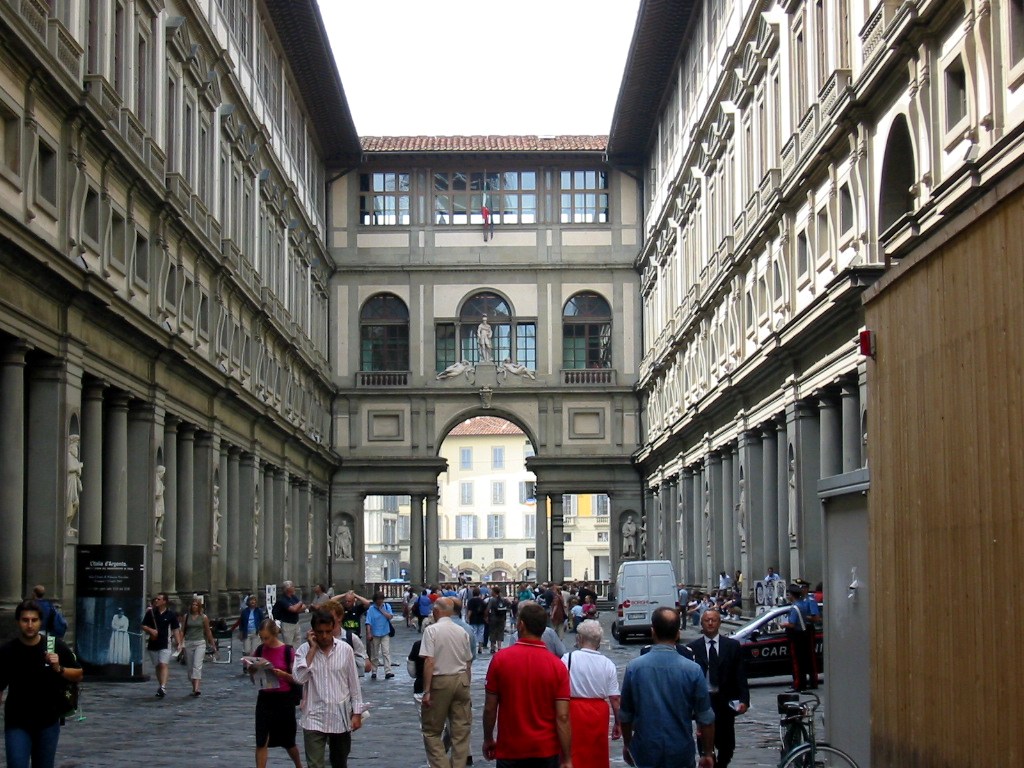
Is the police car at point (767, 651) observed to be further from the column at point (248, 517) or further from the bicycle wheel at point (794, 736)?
the column at point (248, 517)

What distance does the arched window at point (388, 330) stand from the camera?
73.6 meters

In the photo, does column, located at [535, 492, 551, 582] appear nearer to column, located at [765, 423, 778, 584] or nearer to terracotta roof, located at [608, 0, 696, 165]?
terracotta roof, located at [608, 0, 696, 165]

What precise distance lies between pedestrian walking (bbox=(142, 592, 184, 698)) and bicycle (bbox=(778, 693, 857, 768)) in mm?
16505

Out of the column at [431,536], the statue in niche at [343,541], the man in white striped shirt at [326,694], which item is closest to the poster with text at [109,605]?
the man in white striped shirt at [326,694]

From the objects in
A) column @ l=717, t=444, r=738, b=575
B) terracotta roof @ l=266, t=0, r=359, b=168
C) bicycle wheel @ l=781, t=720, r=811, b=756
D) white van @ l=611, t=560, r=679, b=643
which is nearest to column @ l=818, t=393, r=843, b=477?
white van @ l=611, t=560, r=679, b=643

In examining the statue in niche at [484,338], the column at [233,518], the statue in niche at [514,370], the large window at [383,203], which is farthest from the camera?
the large window at [383,203]

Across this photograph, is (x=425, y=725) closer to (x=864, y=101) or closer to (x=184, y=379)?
(x=864, y=101)

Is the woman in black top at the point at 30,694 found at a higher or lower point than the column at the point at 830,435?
lower

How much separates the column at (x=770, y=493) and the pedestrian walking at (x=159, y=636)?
714 inches

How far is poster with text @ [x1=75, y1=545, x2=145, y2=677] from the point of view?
29.4 metres

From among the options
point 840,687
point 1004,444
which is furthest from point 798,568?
point 1004,444

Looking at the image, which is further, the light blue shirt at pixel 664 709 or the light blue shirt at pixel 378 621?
the light blue shirt at pixel 378 621

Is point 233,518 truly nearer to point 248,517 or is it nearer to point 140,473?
point 248,517

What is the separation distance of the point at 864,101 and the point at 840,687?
17.0 meters
